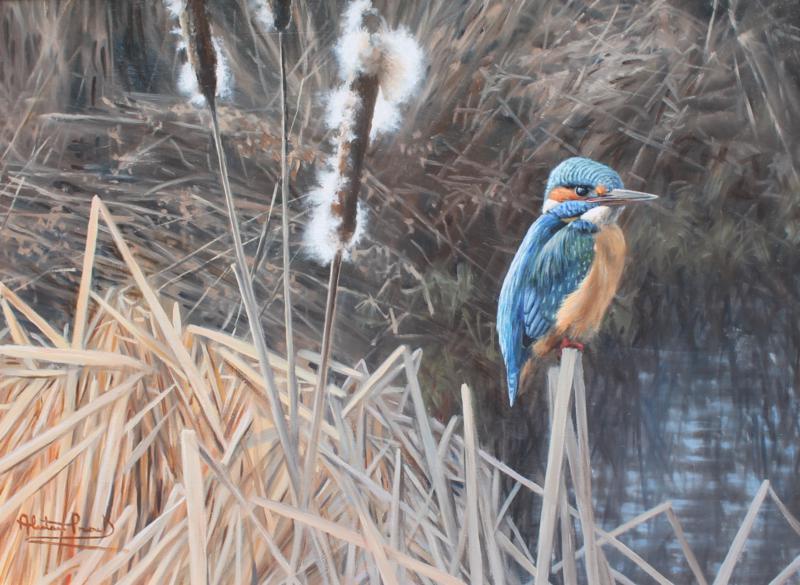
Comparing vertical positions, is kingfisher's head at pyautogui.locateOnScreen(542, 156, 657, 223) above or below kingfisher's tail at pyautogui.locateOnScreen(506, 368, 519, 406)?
above

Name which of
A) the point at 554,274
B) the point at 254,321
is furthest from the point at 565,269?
the point at 254,321

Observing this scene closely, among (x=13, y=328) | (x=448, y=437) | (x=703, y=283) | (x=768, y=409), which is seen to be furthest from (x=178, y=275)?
(x=768, y=409)

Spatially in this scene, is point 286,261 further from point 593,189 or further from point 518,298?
point 593,189

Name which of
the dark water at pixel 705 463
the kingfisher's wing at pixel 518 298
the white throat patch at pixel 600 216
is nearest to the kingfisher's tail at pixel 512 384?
the kingfisher's wing at pixel 518 298

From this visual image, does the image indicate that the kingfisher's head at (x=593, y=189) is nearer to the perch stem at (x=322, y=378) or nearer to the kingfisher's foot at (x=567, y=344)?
the kingfisher's foot at (x=567, y=344)

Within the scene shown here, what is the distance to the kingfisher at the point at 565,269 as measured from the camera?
0.97 meters

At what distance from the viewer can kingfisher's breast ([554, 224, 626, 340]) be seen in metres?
0.97

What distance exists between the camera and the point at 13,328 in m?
1.06

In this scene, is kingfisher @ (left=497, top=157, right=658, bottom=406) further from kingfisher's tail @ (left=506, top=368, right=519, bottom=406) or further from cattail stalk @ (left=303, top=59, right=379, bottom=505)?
cattail stalk @ (left=303, top=59, right=379, bottom=505)
